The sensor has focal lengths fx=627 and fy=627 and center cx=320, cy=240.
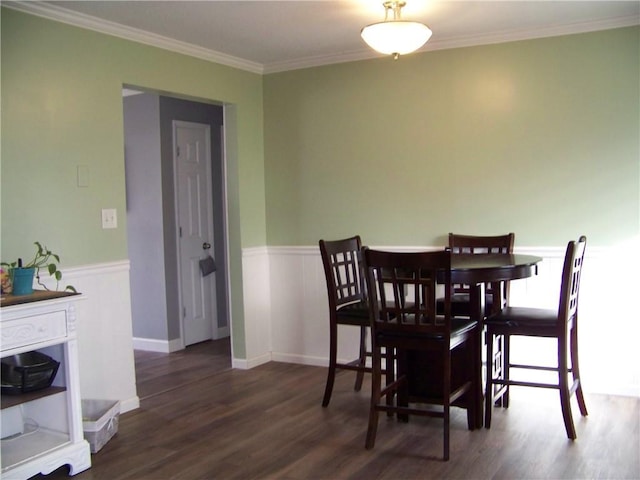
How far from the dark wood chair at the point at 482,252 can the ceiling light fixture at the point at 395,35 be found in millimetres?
1205

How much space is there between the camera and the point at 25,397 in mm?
2762

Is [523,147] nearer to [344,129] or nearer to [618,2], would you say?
[618,2]

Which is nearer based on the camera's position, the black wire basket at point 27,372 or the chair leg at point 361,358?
the black wire basket at point 27,372

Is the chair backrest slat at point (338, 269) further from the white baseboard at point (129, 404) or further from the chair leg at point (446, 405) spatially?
the white baseboard at point (129, 404)

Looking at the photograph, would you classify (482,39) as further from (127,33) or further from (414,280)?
(127,33)

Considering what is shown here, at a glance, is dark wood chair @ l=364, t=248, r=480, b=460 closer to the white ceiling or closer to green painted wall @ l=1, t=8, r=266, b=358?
the white ceiling

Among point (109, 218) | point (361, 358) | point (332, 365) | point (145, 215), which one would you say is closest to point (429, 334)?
point (332, 365)

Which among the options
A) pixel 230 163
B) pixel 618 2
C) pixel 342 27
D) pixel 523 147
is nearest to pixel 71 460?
pixel 230 163

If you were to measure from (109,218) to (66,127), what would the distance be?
555mm

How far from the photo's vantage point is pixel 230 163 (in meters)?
4.59

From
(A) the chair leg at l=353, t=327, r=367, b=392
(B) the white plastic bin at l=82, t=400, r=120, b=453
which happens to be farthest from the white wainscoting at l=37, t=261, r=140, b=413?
(A) the chair leg at l=353, t=327, r=367, b=392

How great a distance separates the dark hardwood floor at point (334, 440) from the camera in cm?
281

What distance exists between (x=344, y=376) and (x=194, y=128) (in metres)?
2.59

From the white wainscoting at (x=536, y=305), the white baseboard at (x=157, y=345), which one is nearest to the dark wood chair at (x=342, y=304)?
the white wainscoting at (x=536, y=305)
